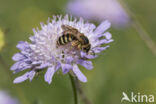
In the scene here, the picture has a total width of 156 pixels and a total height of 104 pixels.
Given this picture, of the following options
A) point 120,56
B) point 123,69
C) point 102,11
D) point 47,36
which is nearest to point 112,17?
point 102,11

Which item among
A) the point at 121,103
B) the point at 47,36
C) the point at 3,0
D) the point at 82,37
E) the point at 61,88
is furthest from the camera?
the point at 3,0

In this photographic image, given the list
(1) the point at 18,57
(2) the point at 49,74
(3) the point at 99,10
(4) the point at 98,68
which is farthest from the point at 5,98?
(3) the point at 99,10

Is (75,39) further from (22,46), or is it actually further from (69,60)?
(22,46)

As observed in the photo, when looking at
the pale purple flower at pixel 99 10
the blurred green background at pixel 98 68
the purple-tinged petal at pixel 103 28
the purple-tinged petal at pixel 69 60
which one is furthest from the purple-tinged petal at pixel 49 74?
the pale purple flower at pixel 99 10

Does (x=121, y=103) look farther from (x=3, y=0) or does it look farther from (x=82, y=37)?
(x=3, y=0)

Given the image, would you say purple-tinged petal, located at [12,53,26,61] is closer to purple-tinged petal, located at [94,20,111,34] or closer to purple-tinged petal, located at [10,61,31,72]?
purple-tinged petal, located at [10,61,31,72]

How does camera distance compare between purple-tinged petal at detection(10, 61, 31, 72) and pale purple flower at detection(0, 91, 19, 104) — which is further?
pale purple flower at detection(0, 91, 19, 104)

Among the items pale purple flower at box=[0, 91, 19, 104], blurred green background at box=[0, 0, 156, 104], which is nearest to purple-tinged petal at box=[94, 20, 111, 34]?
blurred green background at box=[0, 0, 156, 104]
